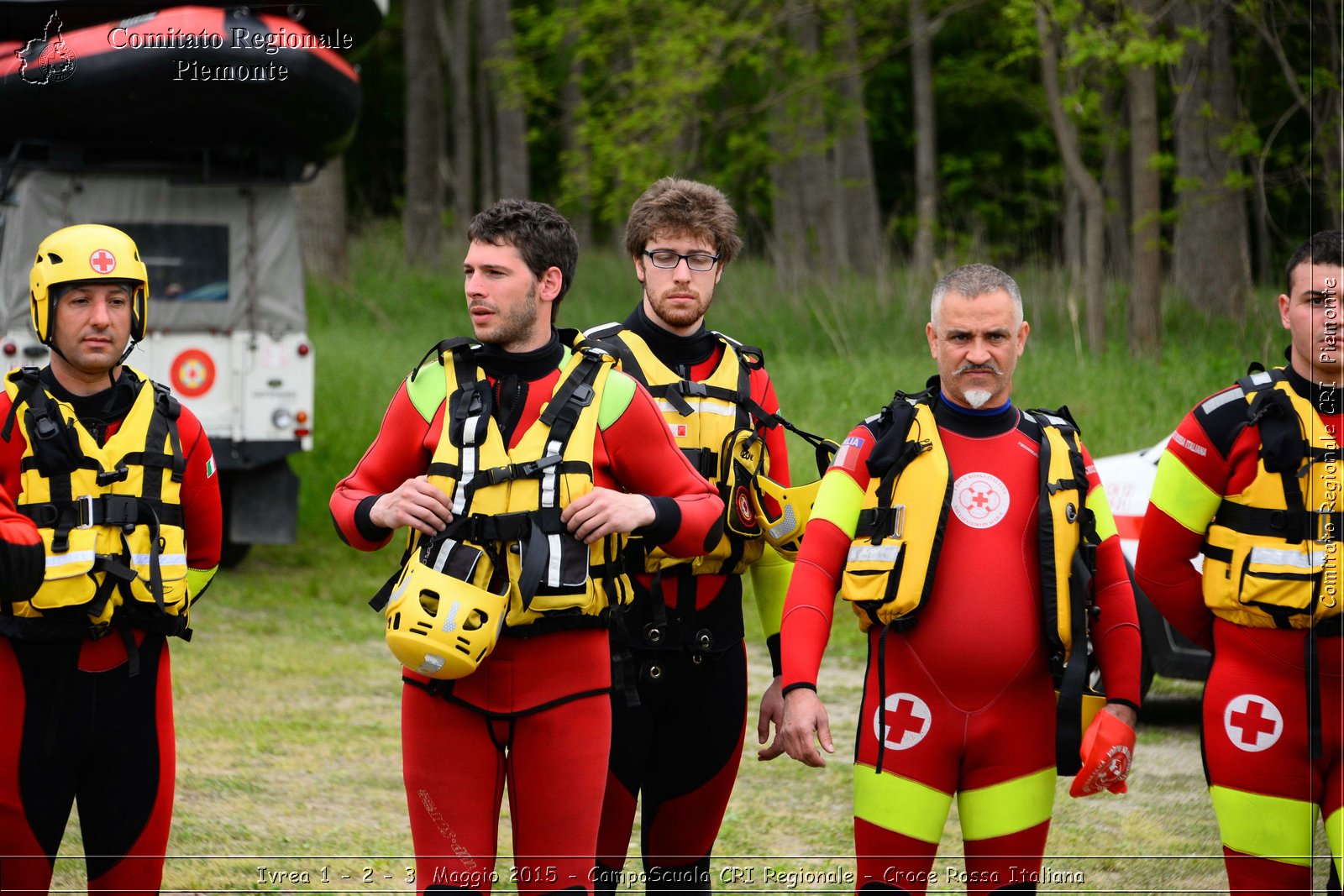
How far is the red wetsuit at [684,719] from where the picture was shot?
473 centimetres

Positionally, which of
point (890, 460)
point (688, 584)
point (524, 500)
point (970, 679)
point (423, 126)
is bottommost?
point (970, 679)

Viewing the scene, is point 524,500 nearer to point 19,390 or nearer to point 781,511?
point 781,511

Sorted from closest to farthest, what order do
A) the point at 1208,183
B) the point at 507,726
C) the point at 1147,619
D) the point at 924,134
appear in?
1. the point at 507,726
2. the point at 1147,619
3. the point at 1208,183
4. the point at 924,134

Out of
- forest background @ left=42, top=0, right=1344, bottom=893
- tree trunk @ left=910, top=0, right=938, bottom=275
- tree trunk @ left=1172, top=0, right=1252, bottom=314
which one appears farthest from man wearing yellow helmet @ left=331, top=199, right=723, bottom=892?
tree trunk @ left=910, top=0, right=938, bottom=275

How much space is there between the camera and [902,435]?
3945 mm

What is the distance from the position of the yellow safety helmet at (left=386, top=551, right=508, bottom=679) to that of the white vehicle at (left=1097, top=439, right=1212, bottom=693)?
4.76m

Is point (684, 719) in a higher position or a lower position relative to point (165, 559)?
lower

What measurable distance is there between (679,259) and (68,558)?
2029mm

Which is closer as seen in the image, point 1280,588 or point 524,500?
point 524,500

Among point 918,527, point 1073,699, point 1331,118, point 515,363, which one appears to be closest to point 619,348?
point 515,363

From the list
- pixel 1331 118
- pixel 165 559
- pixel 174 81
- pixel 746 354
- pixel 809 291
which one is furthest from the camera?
pixel 809 291

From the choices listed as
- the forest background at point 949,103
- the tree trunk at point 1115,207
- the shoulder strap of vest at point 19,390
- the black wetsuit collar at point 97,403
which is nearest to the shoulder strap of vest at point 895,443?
the black wetsuit collar at point 97,403

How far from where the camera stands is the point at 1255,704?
3.97m

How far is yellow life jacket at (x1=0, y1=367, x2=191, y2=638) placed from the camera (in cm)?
392
